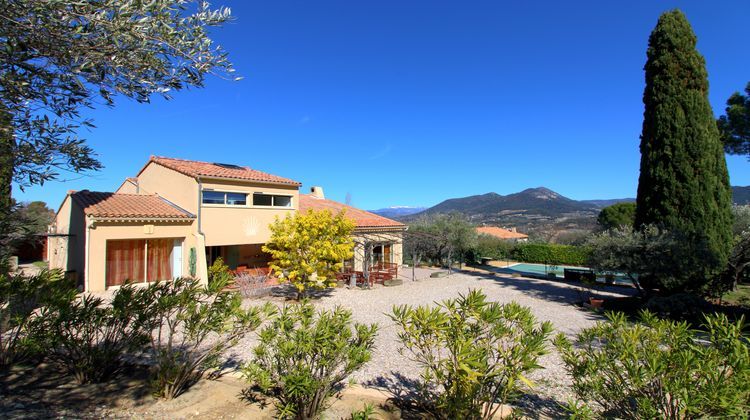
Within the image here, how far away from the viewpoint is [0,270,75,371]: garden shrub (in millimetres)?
5312

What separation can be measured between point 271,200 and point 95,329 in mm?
15967

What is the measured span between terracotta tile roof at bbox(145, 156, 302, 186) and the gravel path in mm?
7353

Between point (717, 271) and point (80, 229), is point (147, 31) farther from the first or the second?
point (717, 271)

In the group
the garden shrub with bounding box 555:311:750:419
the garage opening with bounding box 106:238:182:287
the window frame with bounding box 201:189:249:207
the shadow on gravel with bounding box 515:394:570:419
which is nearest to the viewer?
the garden shrub with bounding box 555:311:750:419

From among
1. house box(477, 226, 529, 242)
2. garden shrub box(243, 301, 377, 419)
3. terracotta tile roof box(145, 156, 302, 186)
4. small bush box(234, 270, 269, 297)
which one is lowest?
small bush box(234, 270, 269, 297)

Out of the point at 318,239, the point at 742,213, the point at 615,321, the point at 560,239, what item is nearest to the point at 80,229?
the point at 318,239

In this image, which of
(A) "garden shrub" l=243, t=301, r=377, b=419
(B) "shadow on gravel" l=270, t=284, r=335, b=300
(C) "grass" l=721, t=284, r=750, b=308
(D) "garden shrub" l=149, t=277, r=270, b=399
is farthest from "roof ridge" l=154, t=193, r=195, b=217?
(C) "grass" l=721, t=284, r=750, b=308

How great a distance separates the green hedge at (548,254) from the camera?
123ft

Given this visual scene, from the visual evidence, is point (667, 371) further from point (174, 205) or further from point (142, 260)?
point (174, 205)

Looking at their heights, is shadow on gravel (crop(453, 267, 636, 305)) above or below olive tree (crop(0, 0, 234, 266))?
below

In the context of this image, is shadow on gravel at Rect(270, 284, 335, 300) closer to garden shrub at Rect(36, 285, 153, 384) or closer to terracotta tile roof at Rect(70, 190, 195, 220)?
terracotta tile roof at Rect(70, 190, 195, 220)

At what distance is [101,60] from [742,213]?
25844mm

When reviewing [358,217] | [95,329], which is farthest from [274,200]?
[95,329]

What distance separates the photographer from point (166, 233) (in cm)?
1747
